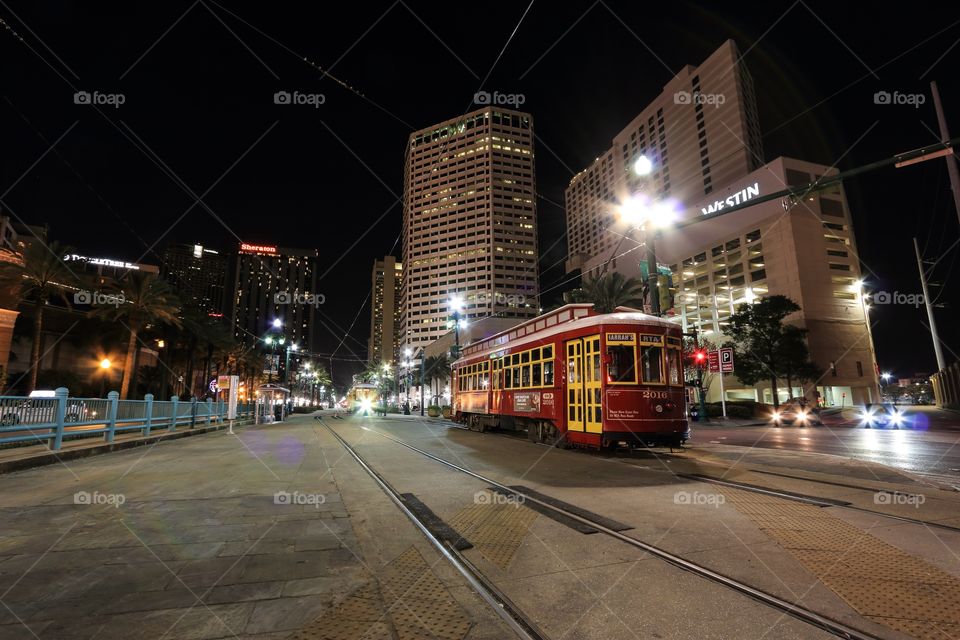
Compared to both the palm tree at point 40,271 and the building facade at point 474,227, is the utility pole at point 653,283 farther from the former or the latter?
the building facade at point 474,227

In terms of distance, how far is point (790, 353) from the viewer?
51.7 meters

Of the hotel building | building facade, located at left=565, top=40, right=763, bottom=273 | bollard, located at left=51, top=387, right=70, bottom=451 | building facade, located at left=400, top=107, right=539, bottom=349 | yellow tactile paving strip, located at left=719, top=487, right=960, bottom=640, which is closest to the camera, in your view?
yellow tactile paving strip, located at left=719, top=487, right=960, bottom=640

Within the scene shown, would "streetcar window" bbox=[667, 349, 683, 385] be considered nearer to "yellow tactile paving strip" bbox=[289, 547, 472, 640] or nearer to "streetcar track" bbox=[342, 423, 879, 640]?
"streetcar track" bbox=[342, 423, 879, 640]

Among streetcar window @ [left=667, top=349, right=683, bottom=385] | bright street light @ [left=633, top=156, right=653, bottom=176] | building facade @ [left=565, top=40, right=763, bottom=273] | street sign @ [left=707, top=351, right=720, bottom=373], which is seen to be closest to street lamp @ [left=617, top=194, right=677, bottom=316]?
bright street light @ [left=633, top=156, right=653, bottom=176]

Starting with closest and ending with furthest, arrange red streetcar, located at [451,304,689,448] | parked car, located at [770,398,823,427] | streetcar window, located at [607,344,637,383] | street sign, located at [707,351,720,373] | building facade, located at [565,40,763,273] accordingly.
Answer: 1. red streetcar, located at [451,304,689,448]
2. streetcar window, located at [607,344,637,383]
3. street sign, located at [707,351,720,373]
4. parked car, located at [770,398,823,427]
5. building facade, located at [565,40,763,273]

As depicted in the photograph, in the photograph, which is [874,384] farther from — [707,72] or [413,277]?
[413,277]

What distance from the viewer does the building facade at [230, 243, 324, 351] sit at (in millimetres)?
99812

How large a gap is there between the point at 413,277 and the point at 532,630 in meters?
148

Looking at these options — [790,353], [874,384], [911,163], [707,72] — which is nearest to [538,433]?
[911,163]

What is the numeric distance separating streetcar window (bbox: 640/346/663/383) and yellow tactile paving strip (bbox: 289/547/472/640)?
8.81 meters

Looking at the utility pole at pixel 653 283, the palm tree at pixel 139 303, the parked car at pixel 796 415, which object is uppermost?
the palm tree at pixel 139 303

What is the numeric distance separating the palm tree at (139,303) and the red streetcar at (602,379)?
93.0 ft

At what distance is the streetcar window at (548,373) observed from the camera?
13.9 meters

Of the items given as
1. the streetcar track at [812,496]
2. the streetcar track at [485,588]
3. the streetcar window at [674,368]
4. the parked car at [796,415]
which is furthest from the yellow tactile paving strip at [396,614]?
the parked car at [796,415]
